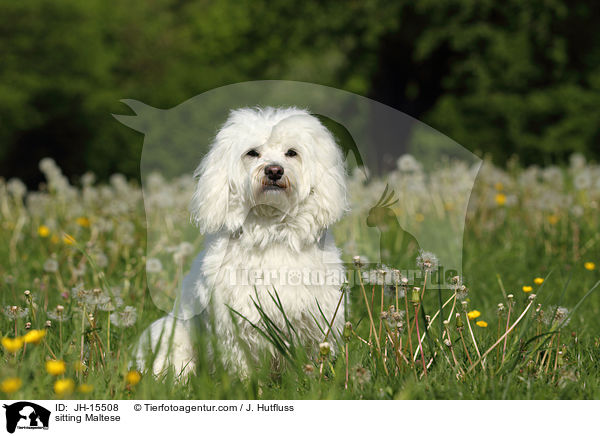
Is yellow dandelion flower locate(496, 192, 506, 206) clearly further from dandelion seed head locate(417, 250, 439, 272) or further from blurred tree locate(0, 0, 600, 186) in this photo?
blurred tree locate(0, 0, 600, 186)

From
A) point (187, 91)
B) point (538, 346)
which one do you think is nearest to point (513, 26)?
point (187, 91)

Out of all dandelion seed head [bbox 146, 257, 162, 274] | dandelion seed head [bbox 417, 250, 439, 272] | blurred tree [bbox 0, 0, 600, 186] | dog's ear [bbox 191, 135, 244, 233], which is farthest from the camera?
blurred tree [bbox 0, 0, 600, 186]

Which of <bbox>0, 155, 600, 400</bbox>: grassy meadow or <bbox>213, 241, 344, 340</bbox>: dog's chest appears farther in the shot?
<bbox>213, 241, 344, 340</bbox>: dog's chest

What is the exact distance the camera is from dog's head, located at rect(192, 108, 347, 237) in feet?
9.50

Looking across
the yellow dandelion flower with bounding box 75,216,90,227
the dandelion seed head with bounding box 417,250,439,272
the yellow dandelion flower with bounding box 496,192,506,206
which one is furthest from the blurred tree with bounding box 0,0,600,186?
the dandelion seed head with bounding box 417,250,439,272

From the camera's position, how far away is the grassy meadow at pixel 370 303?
7.97ft

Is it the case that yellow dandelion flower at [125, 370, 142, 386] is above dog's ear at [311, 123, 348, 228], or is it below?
below

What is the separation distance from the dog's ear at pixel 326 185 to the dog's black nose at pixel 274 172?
0.69 ft

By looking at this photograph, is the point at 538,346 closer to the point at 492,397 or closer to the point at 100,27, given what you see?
the point at 492,397

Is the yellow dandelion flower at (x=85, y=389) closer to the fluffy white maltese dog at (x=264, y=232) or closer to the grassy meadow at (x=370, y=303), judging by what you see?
the grassy meadow at (x=370, y=303)

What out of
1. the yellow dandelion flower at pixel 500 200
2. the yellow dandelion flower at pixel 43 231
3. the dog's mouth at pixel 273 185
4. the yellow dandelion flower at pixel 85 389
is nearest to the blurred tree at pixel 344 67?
the yellow dandelion flower at pixel 500 200
